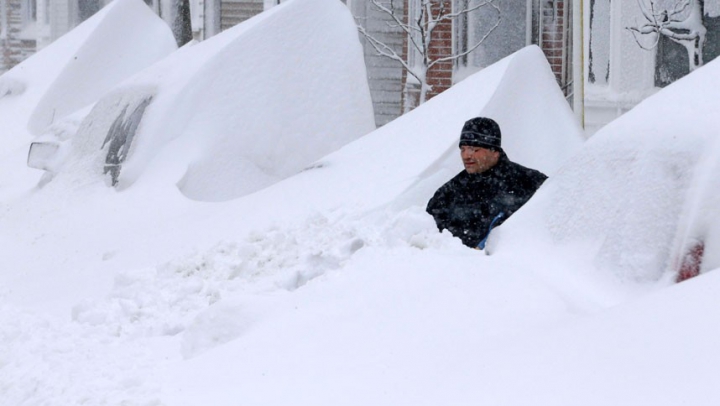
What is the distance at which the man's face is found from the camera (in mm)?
5930

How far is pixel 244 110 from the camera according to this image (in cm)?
777

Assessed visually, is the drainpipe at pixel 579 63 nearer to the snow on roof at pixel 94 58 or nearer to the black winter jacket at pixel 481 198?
the snow on roof at pixel 94 58

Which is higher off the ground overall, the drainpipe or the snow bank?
the snow bank

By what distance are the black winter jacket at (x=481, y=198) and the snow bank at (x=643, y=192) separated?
1.45 metres

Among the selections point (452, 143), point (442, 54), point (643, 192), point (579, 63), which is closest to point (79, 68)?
point (579, 63)

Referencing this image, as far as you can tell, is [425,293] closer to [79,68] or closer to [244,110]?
[244,110]

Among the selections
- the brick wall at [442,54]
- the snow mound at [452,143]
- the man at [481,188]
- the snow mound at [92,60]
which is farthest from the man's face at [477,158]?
the brick wall at [442,54]

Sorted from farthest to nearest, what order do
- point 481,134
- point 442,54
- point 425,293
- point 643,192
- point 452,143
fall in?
point 442,54 < point 452,143 < point 481,134 < point 425,293 < point 643,192

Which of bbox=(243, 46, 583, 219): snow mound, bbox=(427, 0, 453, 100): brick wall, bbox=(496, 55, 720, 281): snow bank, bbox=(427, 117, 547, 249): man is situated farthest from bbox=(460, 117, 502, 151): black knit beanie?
bbox=(427, 0, 453, 100): brick wall

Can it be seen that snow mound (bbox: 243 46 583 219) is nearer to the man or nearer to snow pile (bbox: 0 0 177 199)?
the man

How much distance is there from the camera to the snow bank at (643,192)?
12.0 ft

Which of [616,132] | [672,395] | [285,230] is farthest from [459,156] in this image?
[672,395]

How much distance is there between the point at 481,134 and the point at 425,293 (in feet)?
6.57

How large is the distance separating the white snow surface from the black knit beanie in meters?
0.44
